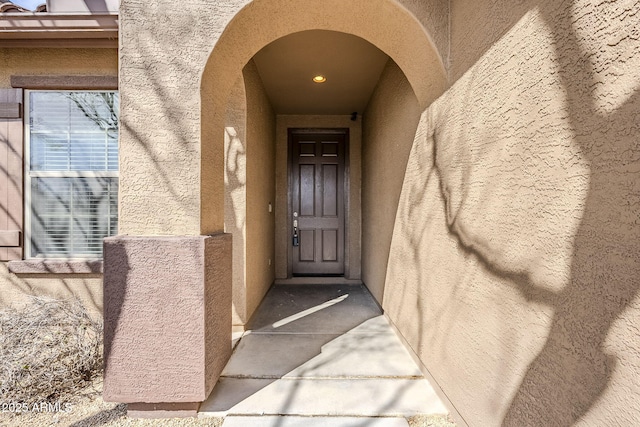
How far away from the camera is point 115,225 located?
308cm

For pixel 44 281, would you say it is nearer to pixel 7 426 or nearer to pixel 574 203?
pixel 7 426

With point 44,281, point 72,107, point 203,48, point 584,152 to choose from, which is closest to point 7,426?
point 44,281

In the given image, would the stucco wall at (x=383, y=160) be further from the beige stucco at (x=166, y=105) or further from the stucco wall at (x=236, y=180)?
the stucco wall at (x=236, y=180)

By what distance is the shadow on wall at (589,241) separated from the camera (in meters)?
0.82

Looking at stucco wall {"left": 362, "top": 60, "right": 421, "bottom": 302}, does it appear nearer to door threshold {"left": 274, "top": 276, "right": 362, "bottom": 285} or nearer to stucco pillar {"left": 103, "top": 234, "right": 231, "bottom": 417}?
door threshold {"left": 274, "top": 276, "right": 362, "bottom": 285}

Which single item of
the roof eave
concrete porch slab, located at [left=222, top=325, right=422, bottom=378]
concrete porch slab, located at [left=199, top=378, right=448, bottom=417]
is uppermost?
the roof eave

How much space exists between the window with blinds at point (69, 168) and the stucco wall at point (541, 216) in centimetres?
315

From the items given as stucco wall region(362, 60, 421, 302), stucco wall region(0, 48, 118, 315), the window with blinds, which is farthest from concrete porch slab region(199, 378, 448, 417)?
the window with blinds

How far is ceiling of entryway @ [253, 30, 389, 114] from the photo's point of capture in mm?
2967

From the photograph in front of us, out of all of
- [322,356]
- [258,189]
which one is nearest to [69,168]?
[258,189]

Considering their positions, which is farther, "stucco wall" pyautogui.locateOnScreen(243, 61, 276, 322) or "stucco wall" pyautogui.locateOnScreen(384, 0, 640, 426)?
"stucco wall" pyautogui.locateOnScreen(243, 61, 276, 322)

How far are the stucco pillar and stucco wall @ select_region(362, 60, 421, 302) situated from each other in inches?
78.6

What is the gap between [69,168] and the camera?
9.91 feet

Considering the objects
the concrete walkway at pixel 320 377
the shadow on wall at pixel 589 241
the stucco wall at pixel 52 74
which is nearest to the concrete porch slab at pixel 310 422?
the concrete walkway at pixel 320 377
